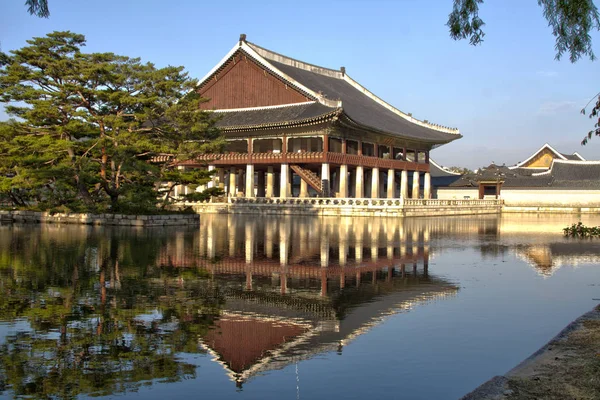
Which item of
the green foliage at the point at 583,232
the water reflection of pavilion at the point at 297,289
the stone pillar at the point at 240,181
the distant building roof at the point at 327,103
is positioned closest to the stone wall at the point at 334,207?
the distant building roof at the point at 327,103

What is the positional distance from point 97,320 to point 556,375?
22.3 feet

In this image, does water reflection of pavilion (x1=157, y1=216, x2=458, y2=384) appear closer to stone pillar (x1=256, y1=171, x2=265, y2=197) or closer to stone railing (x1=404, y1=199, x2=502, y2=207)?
stone railing (x1=404, y1=199, x2=502, y2=207)

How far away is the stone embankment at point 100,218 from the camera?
108ft

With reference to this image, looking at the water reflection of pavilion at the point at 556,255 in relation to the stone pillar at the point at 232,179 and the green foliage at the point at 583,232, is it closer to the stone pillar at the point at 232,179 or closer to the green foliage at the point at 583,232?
the green foliage at the point at 583,232

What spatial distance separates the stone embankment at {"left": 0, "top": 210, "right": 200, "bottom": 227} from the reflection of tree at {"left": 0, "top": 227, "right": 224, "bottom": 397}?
14.1 meters

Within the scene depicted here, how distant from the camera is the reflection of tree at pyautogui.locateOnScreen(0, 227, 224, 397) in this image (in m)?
7.33

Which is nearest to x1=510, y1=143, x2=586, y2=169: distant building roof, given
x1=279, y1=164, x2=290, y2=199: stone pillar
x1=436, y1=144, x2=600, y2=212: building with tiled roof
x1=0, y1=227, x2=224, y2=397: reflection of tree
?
x1=436, y1=144, x2=600, y2=212: building with tiled roof

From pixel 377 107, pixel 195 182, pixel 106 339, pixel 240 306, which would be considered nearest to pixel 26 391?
pixel 106 339

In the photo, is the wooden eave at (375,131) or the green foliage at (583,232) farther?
the wooden eave at (375,131)

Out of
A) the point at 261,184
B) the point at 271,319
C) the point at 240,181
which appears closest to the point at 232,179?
the point at 240,181

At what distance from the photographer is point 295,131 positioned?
56.1m

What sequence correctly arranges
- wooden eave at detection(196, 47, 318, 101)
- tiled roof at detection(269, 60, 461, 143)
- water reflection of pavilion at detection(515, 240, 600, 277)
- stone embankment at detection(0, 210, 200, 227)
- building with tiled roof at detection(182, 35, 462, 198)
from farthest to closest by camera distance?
1. tiled roof at detection(269, 60, 461, 143)
2. wooden eave at detection(196, 47, 318, 101)
3. building with tiled roof at detection(182, 35, 462, 198)
4. stone embankment at detection(0, 210, 200, 227)
5. water reflection of pavilion at detection(515, 240, 600, 277)

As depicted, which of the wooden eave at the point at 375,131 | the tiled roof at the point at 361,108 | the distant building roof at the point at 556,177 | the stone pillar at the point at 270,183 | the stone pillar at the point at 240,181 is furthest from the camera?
the distant building roof at the point at 556,177

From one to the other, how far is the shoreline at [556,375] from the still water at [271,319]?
51 cm
